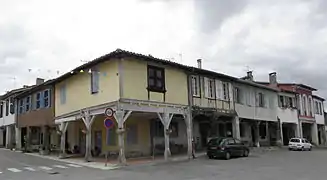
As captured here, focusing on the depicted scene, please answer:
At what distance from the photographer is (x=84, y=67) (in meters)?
23.2

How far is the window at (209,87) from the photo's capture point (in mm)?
26572

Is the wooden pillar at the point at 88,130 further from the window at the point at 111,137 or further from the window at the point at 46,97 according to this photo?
the window at the point at 46,97

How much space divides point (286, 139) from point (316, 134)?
430cm

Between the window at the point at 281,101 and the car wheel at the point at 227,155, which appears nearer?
the car wheel at the point at 227,155

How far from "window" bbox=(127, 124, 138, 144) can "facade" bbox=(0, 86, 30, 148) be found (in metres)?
18.9

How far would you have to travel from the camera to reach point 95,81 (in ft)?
74.2

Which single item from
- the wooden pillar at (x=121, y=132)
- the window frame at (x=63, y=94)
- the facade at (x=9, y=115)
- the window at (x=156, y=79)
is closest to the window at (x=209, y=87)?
the window at (x=156, y=79)

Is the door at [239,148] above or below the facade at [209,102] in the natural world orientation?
below

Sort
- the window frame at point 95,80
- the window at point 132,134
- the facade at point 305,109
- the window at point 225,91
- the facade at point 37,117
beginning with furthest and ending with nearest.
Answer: the facade at point 305,109 → the facade at point 37,117 → the window at point 225,91 → the window at point 132,134 → the window frame at point 95,80

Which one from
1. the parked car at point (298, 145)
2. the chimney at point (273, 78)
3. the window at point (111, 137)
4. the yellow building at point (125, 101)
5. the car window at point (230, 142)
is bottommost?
the parked car at point (298, 145)

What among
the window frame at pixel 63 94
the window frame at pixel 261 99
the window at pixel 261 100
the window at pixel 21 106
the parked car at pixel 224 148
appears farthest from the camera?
the window at pixel 21 106

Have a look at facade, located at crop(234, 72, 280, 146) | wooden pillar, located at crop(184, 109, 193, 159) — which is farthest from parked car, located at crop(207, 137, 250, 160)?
facade, located at crop(234, 72, 280, 146)

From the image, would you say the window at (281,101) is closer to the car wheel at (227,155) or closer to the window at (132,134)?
the car wheel at (227,155)

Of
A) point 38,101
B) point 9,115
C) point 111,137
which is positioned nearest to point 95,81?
point 111,137
